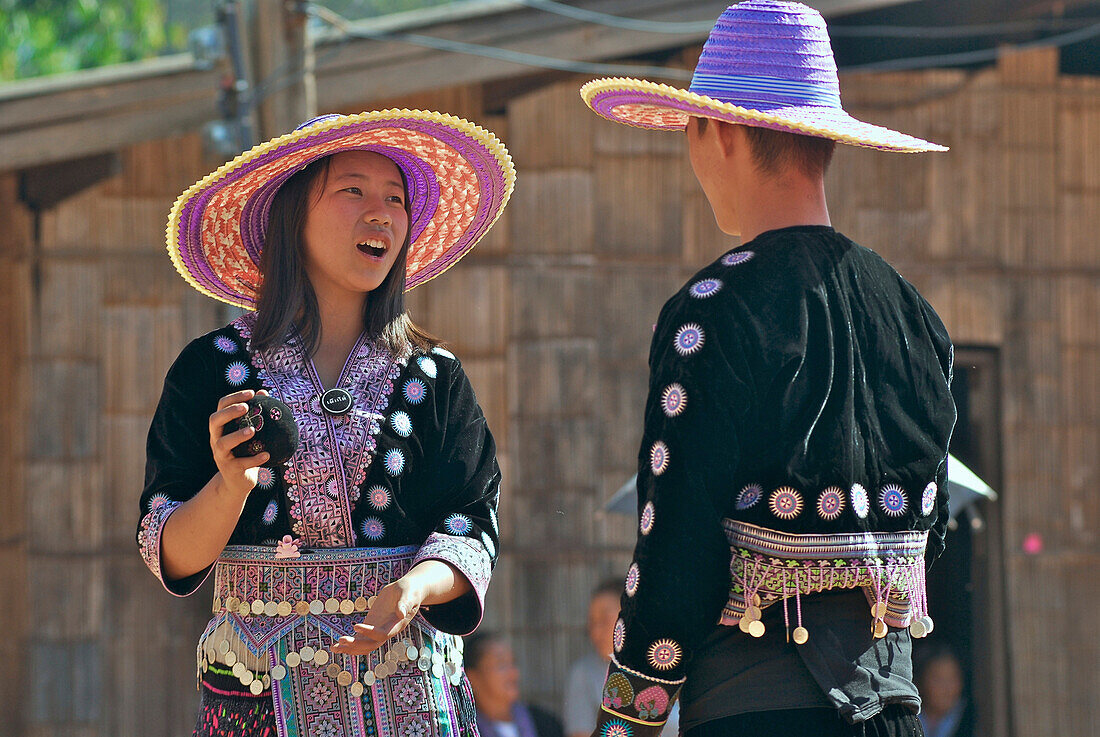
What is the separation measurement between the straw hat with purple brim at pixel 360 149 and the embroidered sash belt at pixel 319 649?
73cm

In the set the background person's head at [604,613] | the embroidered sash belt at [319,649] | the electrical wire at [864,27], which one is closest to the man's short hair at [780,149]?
the embroidered sash belt at [319,649]

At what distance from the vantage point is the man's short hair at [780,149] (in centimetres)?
258

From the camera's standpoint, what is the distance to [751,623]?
2.39 metres

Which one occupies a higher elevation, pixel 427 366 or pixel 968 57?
pixel 968 57

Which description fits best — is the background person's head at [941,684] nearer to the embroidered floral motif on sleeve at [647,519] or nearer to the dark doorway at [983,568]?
the dark doorway at [983,568]

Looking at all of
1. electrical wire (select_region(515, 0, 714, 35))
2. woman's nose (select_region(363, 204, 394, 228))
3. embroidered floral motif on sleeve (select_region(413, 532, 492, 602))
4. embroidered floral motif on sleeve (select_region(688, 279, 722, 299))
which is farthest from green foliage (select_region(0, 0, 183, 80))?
embroidered floral motif on sleeve (select_region(688, 279, 722, 299))

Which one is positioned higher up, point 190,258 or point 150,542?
point 190,258

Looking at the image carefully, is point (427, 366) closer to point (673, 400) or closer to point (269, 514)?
point (269, 514)

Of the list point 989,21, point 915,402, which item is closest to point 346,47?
point 989,21

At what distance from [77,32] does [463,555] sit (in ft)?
41.6

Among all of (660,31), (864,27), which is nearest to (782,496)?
(660,31)

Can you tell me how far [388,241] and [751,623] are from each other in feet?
3.75

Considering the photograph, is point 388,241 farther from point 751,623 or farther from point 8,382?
point 8,382

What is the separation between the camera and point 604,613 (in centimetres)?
627
